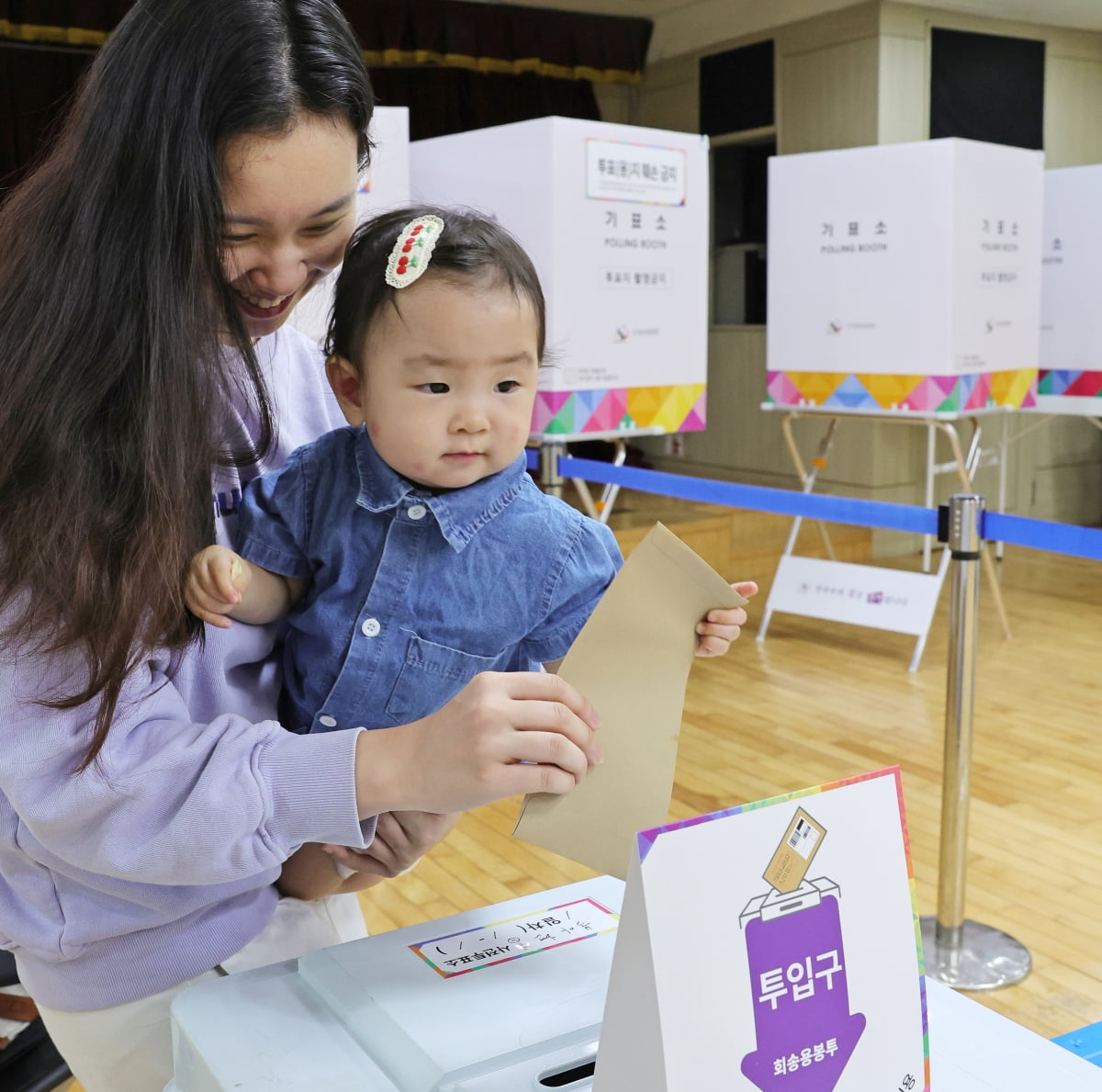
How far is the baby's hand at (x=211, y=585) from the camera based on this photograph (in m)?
0.83

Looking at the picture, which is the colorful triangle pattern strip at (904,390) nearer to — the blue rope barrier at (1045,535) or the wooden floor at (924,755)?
the wooden floor at (924,755)

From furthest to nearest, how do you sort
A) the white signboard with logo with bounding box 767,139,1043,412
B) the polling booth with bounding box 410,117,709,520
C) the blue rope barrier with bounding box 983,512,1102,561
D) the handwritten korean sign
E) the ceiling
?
the ceiling < the white signboard with logo with bounding box 767,139,1043,412 < the polling booth with bounding box 410,117,709,520 < the blue rope barrier with bounding box 983,512,1102,561 < the handwritten korean sign

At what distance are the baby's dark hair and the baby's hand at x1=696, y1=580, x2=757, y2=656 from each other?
12.4 inches

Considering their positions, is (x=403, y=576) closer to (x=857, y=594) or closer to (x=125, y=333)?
(x=125, y=333)

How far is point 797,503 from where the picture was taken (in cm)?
242

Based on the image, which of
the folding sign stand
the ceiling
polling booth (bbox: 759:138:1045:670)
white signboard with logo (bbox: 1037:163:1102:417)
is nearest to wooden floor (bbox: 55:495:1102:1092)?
the folding sign stand

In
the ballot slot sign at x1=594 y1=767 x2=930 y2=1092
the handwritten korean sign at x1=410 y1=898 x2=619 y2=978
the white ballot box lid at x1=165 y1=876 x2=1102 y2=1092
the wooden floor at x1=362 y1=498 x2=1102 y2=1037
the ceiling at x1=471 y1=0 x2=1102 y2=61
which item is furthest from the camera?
the ceiling at x1=471 y1=0 x2=1102 y2=61

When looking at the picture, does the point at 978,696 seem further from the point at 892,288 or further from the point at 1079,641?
the point at 892,288

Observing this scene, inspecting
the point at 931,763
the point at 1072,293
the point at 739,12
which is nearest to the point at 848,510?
the point at 931,763

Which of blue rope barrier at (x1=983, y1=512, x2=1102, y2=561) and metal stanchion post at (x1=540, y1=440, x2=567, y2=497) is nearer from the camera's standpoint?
blue rope barrier at (x1=983, y1=512, x2=1102, y2=561)

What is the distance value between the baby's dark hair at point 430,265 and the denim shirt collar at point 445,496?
9 cm

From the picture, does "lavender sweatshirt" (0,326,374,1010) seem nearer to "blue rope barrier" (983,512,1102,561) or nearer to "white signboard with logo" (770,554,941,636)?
"blue rope barrier" (983,512,1102,561)

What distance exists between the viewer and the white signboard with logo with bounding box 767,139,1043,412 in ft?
13.9

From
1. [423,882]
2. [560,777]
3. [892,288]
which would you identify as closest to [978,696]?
[892,288]
